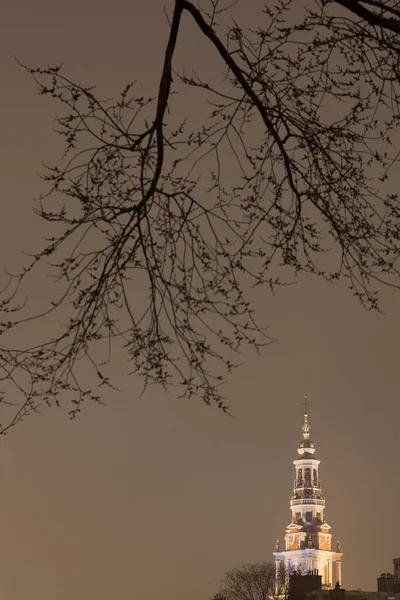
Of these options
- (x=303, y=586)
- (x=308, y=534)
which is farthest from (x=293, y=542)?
(x=303, y=586)

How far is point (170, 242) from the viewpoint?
7883 mm

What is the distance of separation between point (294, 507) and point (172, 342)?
132913 millimetres

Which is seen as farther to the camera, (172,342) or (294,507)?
(294,507)

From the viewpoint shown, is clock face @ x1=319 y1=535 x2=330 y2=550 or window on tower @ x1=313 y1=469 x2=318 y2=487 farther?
window on tower @ x1=313 y1=469 x2=318 y2=487

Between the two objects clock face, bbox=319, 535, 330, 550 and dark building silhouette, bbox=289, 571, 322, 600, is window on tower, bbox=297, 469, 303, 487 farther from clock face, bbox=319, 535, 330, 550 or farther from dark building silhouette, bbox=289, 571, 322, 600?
dark building silhouette, bbox=289, 571, 322, 600

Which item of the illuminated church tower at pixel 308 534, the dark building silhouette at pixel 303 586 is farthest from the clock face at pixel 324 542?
the dark building silhouette at pixel 303 586

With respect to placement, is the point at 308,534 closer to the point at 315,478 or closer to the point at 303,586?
the point at 315,478

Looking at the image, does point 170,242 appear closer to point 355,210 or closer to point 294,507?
point 355,210

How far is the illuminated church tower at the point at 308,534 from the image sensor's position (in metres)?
134

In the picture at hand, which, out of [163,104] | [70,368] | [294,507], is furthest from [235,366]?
[294,507]

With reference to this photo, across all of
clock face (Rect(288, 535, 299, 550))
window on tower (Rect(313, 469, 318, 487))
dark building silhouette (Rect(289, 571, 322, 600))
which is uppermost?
window on tower (Rect(313, 469, 318, 487))

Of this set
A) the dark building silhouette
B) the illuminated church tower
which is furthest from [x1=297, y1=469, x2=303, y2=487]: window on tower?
the dark building silhouette

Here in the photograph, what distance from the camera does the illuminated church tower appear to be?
134375 mm

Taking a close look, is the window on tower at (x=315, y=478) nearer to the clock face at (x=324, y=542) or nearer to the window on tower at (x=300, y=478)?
the window on tower at (x=300, y=478)
